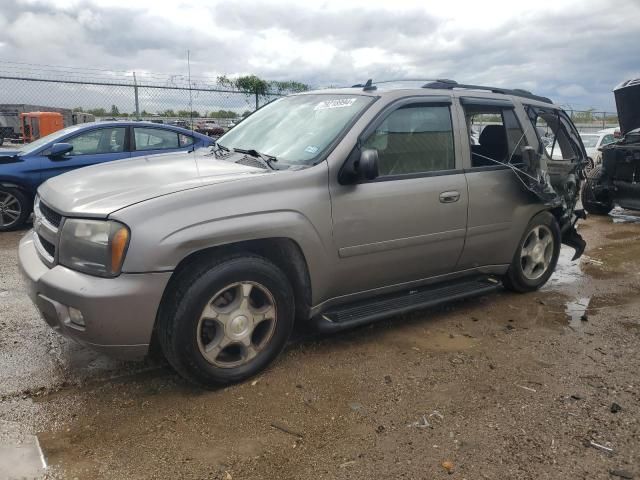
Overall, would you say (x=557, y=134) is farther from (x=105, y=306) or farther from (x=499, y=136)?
(x=105, y=306)

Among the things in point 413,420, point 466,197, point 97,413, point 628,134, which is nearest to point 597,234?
point 628,134

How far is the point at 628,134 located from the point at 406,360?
7.05 meters

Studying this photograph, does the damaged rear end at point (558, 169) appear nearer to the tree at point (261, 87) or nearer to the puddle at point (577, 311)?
the puddle at point (577, 311)

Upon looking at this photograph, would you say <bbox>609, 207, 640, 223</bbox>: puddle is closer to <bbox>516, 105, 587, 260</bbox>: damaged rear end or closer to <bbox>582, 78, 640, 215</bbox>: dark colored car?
<bbox>582, 78, 640, 215</bbox>: dark colored car

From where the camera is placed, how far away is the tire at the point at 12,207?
23.7 feet

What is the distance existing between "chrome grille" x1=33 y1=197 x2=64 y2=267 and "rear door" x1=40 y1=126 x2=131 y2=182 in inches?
168

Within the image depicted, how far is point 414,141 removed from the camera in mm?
3861

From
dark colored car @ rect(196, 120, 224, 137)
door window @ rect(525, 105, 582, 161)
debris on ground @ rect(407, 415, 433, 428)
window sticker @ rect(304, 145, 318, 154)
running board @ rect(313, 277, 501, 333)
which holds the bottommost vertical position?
debris on ground @ rect(407, 415, 433, 428)

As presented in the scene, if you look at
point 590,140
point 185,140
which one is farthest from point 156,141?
point 590,140

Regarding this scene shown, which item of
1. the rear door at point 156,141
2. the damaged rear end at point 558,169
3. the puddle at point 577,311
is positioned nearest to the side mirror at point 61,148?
the rear door at point 156,141

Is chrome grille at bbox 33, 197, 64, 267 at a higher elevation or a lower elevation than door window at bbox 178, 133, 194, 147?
lower

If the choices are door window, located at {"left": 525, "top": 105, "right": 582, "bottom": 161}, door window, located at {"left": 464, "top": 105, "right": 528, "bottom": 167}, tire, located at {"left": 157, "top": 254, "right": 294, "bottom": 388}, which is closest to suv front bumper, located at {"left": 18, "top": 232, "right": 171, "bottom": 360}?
tire, located at {"left": 157, "top": 254, "right": 294, "bottom": 388}

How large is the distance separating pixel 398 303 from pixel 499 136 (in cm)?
182

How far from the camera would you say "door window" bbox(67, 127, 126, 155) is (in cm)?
750
